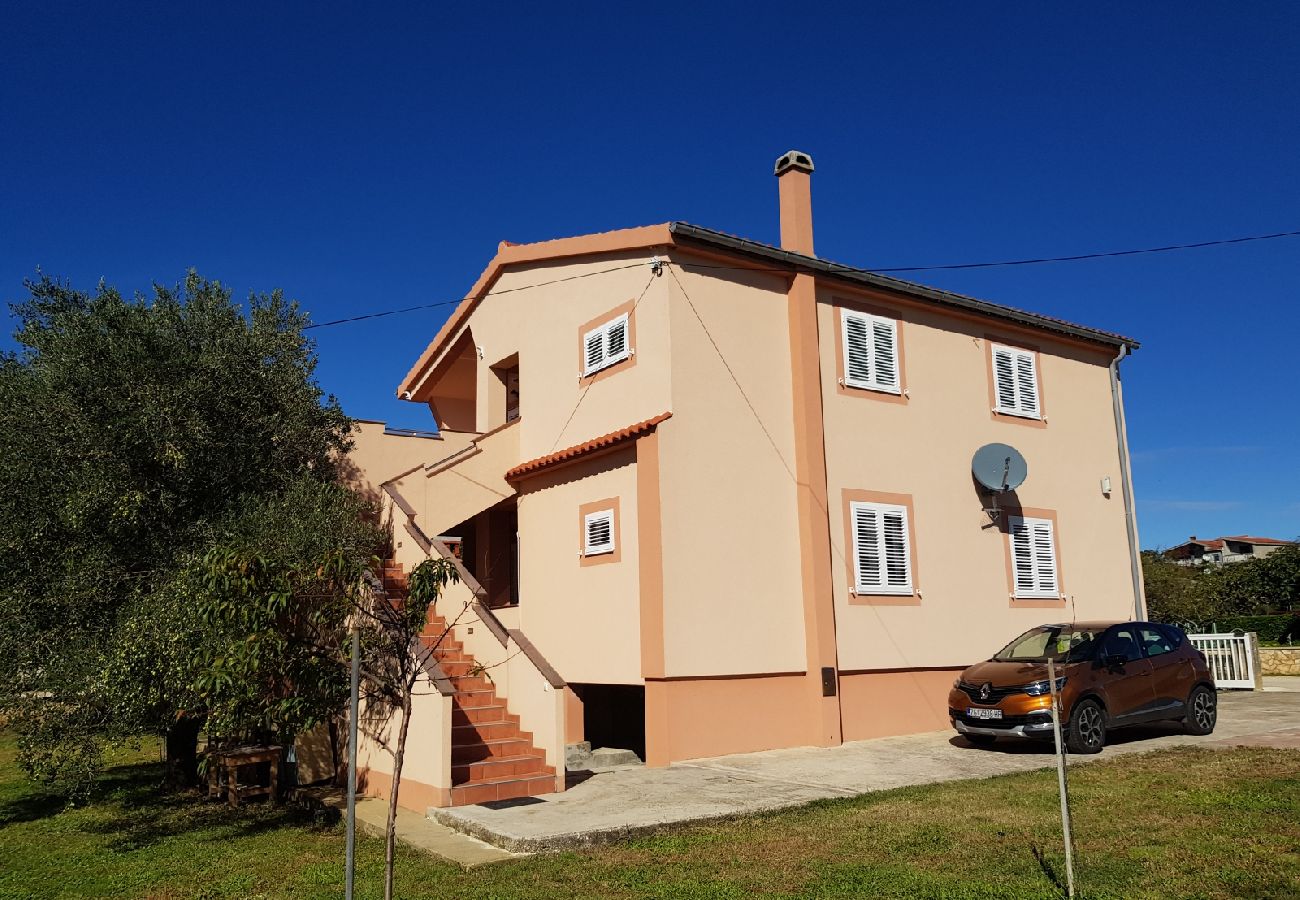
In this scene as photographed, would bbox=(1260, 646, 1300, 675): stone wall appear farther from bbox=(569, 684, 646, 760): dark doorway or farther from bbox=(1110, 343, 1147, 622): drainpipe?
bbox=(569, 684, 646, 760): dark doorway

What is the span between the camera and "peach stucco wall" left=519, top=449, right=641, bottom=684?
13078mm

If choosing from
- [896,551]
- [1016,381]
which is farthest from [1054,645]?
[1016,381]

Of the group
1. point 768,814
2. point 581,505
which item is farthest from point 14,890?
point 581,505

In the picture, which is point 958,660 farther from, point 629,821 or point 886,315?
point 629,821

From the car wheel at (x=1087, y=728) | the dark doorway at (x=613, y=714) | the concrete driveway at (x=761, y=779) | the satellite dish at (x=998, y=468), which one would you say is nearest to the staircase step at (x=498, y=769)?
the concrete driveway at (x=761, y=779)

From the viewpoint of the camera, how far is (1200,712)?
12.8 metres

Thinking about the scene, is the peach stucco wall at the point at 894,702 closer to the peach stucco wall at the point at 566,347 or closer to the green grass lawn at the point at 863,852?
the green grass lawn at the point at 863,852

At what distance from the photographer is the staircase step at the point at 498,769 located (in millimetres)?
10180

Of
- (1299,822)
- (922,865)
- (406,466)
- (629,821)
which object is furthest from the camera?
(406,466)

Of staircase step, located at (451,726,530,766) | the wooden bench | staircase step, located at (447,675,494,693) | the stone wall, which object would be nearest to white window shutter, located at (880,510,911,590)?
staircase step, located at (447,675,494,693)

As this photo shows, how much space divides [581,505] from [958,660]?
646 centimetres

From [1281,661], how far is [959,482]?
47.1 ft

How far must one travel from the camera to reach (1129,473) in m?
19.0

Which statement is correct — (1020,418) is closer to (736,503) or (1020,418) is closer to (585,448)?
(736,503)
